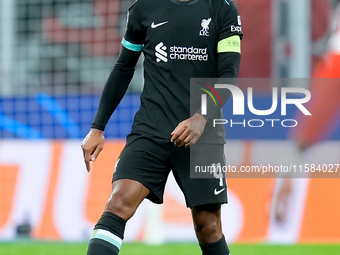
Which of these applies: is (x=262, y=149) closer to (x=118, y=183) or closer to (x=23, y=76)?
(x=118, y=183)

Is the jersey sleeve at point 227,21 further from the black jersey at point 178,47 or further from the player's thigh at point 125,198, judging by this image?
the player's thigh at point 125,198

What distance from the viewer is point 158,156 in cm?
324

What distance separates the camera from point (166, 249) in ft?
19.8

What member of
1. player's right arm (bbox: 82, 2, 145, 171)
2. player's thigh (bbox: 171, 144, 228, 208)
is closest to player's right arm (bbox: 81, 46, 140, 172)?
player's right arm (bbox: 82, 2, 145, 171)

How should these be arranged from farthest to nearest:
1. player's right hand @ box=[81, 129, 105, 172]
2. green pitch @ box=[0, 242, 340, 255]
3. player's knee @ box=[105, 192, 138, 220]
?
green pitch @ box=[0, 242, 340, 255], player's right hand @ box=[81, 129, 105, 172], player's knee @ box=[105, 192, 138, 220]

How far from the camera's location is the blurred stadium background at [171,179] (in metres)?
6.39

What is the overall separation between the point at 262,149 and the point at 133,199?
3611 mm

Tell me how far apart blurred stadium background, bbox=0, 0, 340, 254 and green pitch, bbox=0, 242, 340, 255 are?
251mm

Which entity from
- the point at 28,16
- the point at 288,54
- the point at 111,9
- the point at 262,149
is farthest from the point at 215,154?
the point at 28,16

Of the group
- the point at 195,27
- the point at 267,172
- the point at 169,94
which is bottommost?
the point at 267,172

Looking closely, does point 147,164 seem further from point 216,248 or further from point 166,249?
point 166,249

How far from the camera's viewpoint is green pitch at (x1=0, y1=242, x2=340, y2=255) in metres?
5.71

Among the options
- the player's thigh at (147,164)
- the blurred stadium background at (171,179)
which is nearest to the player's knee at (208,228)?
the player's thigh at (147,164)

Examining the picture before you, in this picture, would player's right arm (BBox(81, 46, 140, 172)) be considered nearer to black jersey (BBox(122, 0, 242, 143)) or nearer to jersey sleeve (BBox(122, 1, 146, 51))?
jersey sleeve (BBox(122, 1, 146, 51))
